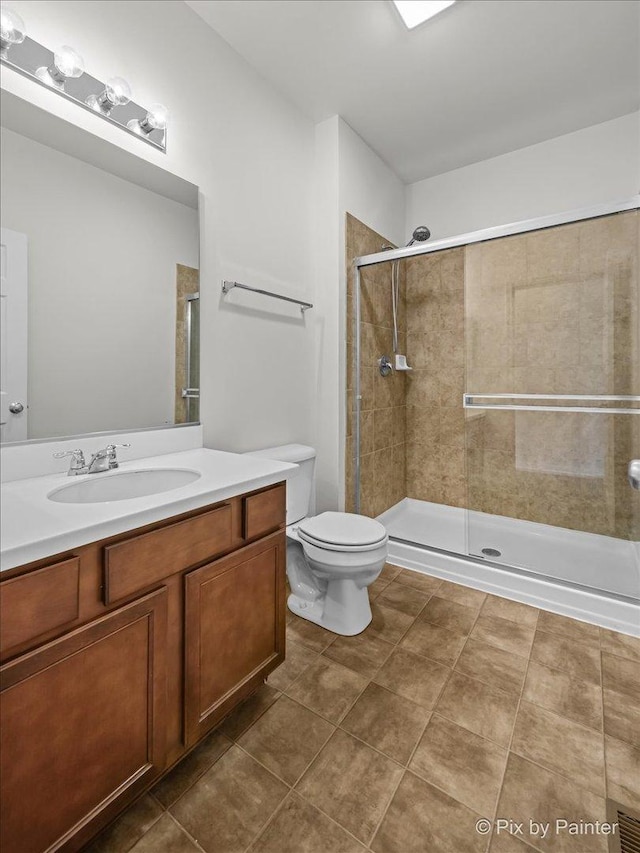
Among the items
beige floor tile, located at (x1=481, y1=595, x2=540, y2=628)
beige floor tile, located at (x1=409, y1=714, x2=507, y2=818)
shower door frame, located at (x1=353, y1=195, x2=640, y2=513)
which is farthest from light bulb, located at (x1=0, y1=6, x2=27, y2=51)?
beige floor tile, located at (x1=481, y1=595, x2=540, y2=628)

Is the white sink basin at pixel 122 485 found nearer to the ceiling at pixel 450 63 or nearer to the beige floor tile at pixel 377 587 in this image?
the beige floor tile at pixel 377 587

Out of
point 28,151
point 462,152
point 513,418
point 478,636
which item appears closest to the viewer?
point 28,151

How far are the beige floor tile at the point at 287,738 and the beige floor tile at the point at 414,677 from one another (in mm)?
309

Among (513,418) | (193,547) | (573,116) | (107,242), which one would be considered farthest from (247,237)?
(573,116)

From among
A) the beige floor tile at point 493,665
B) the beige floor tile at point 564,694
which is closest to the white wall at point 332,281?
the beige floor tile at point 493,665

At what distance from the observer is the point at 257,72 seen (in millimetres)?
2039

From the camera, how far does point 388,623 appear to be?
189cm

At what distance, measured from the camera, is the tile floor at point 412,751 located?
102 cm

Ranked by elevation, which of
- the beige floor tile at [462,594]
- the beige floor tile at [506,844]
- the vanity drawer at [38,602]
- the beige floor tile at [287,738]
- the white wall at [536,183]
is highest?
the white wall at [536,183]

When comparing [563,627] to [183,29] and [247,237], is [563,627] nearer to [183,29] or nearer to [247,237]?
[247,237]

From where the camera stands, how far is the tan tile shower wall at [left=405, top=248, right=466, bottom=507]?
293 cm

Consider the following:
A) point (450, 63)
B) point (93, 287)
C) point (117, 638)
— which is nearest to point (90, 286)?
point (93, 287)

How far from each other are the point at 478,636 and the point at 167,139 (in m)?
2.46

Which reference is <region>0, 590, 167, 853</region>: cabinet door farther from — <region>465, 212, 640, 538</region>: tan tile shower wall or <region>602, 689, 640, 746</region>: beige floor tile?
<region>465, 212, 640, 538</region>: tan tile shower wall
